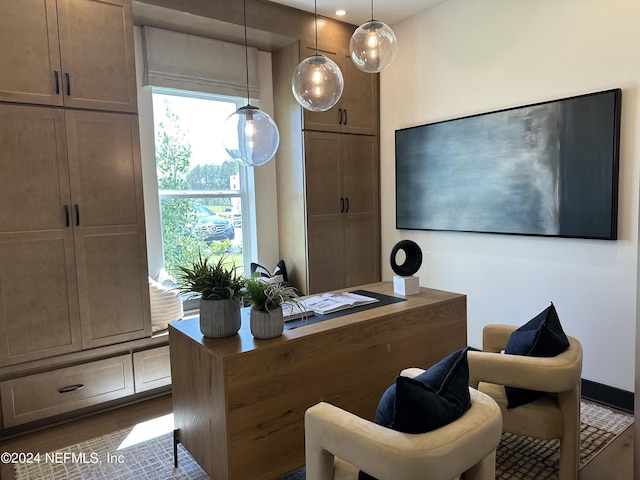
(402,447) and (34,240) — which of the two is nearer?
(402,447)

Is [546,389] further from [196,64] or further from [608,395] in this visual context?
[196,64]

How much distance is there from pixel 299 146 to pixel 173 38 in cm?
136

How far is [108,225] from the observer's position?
2.91 metres

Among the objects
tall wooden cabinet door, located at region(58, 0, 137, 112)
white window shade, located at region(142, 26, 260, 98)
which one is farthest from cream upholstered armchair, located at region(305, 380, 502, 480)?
white window shade, located at region(142, 26, 260, 98)

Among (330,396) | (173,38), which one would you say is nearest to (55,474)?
(330,396)

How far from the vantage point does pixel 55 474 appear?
2.29 m

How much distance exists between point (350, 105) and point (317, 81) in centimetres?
193

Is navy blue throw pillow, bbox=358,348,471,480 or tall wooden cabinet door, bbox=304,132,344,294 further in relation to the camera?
tall wooden cabinet door, bbox=304,132,344,294

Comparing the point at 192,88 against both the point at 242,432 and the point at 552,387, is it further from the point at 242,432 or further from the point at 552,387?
the point at 552,387

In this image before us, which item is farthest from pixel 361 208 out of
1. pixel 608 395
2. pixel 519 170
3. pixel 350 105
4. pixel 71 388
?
pixel 71 388

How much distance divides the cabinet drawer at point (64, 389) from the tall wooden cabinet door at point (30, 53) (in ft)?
5.61

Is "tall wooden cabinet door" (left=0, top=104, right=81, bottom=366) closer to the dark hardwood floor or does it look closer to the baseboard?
the dark hardwood floor

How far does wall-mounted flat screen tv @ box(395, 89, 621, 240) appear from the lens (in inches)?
108

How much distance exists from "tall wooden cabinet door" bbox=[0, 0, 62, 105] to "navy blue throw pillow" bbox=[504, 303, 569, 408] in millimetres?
2995
